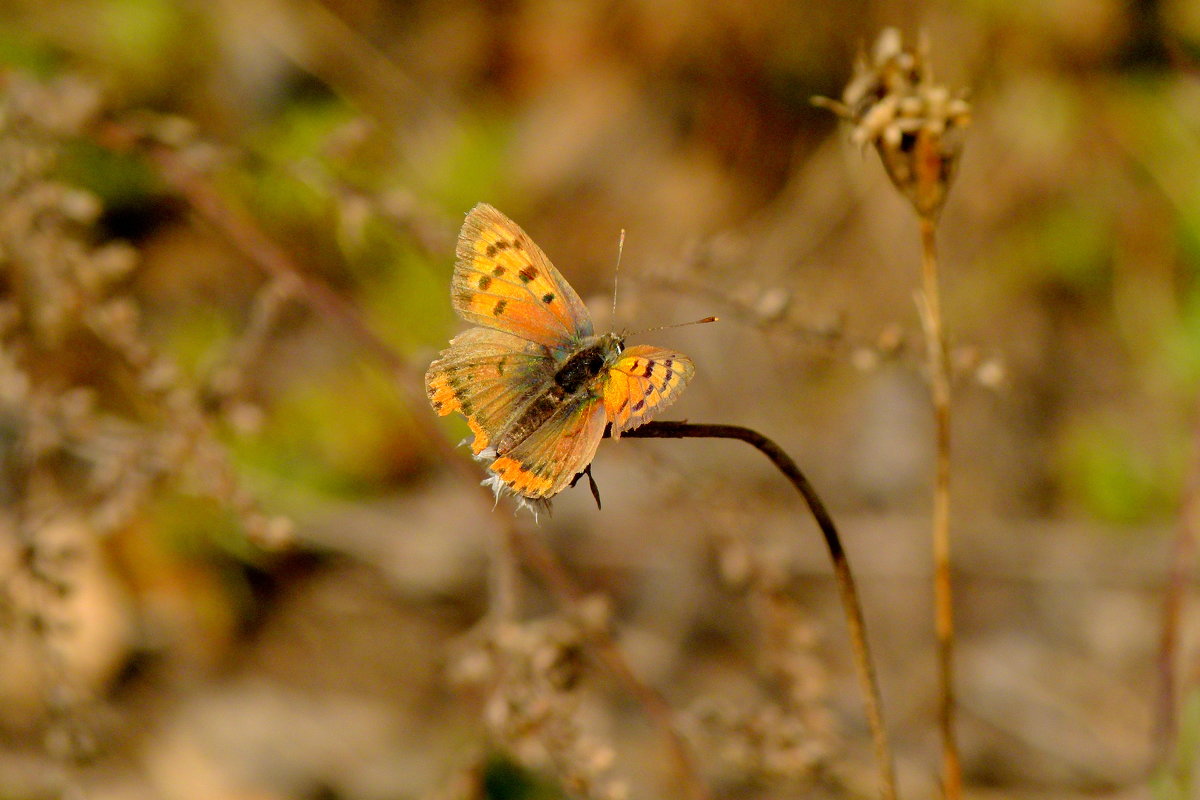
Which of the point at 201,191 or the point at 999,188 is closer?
the point at 201,191

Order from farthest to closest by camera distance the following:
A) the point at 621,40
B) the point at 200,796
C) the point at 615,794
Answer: the point at 621,40 → the point at 200,796 → the point at 615,794

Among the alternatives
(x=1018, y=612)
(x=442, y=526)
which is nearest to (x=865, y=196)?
(x=1018, y=612)

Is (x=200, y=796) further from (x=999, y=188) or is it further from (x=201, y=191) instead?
(x=999, y=188)

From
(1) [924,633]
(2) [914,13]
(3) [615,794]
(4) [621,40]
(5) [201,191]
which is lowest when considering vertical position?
(3) [615,794]

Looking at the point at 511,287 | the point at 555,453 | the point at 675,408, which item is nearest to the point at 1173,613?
the point at 555,453

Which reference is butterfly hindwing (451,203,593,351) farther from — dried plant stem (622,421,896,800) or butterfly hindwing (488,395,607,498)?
dried plant stem (622,421,896,800)

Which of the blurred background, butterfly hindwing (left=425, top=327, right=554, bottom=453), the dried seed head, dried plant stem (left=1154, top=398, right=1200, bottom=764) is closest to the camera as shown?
the dried seed head

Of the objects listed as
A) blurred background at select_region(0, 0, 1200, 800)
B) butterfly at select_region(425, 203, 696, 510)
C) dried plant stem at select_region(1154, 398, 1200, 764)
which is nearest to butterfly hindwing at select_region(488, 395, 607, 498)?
butterfly at select_region(425, 203, 696, 510)
